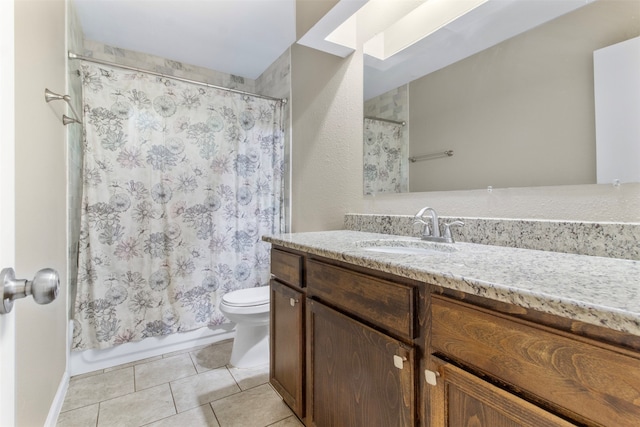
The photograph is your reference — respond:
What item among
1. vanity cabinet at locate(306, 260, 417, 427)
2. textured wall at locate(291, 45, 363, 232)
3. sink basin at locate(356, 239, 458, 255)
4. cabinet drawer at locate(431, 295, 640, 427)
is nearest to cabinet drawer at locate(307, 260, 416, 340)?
vanity cabinet at locate(306, 260, 417, 427)

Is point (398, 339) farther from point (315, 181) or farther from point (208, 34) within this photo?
point (208, 34)

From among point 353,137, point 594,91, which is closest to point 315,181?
point 353,137

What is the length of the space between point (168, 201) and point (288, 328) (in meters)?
1.34

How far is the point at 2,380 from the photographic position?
0.44 m

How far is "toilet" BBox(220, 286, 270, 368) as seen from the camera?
184cm

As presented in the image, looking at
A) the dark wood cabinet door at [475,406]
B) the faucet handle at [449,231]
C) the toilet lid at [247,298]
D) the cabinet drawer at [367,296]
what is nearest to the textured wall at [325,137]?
the toilet lid at [247,298]

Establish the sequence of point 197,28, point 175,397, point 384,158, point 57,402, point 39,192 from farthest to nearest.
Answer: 1. point 197,28
2. point 384,158
3. point 175,397
4. point 57,402
5. point 39,192

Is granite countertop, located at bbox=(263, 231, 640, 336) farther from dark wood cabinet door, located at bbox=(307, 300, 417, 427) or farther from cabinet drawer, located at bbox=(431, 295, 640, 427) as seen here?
dark wood cabinet door, located at bbox=(307, 300, 417, 427)

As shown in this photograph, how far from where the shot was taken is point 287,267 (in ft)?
4.53

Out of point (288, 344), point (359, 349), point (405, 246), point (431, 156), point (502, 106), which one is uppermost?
point (502, 106)

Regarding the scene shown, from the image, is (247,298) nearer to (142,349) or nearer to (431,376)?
(142,349)

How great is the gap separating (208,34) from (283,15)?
62cm

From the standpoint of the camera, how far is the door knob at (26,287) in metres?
0.43

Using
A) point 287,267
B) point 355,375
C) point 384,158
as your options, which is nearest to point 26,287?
point 355,375
